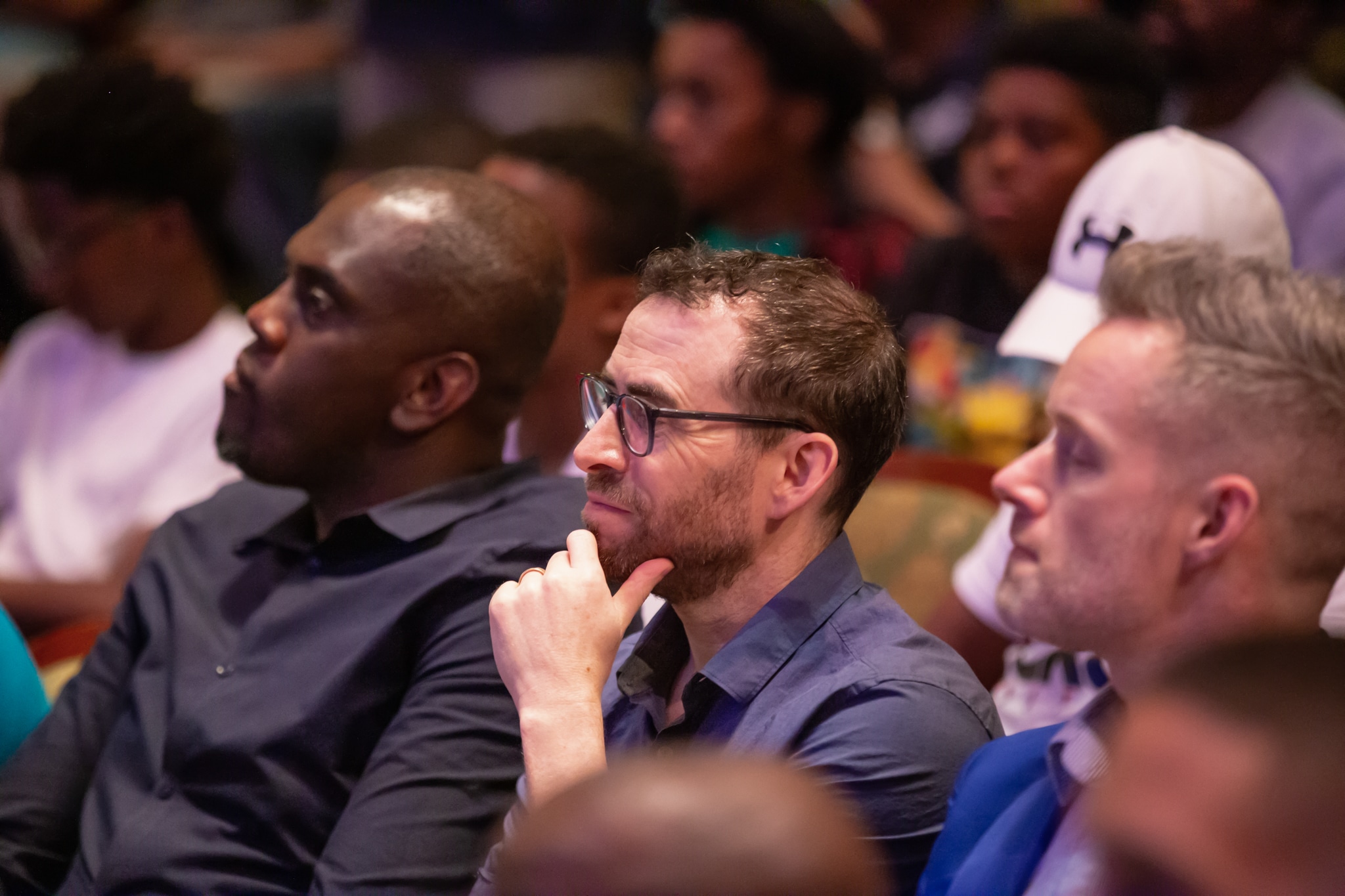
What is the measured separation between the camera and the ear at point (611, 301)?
2418 mm

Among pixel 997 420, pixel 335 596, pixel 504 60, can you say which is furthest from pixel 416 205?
pixel 504 60

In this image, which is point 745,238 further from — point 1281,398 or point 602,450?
point 1281,398

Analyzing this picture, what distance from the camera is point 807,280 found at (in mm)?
1524

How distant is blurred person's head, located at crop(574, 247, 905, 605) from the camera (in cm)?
148

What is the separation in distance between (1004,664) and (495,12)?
9.56 feet

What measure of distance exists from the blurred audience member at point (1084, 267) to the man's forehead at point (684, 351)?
0.60 meters

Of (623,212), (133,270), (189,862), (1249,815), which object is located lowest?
(189,862)

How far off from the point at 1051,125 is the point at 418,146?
5.04 ft

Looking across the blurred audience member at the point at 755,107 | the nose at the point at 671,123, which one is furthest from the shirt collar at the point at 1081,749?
the nose at the point at 671,123

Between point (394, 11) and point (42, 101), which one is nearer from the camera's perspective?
point (42, 101)

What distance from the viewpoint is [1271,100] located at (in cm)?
319

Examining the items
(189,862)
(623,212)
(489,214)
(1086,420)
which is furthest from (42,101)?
(1086,420)

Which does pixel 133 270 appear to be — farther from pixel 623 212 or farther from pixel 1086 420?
pixel 1086 420

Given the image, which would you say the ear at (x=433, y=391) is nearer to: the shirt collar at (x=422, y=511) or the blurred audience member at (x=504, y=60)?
the shirt collar at (x=422, y=511)
